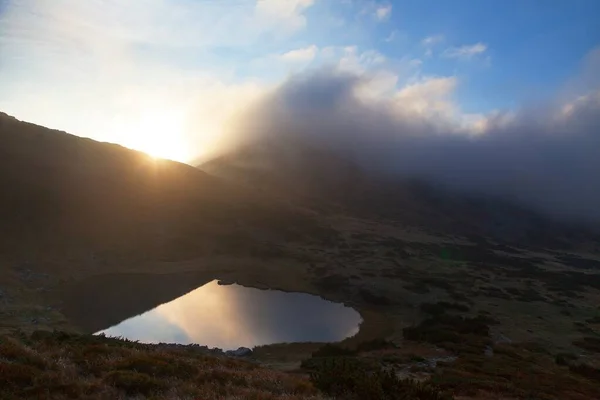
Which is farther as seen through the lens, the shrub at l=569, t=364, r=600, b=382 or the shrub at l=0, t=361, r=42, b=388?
the shrub at l=569, t=364, r=600, b=382

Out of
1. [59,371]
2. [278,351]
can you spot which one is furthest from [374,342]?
[59,371]

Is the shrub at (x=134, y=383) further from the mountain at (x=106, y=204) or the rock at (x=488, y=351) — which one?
the mountain at (x=106, y=204)

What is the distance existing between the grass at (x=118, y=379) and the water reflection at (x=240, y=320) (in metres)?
24.8

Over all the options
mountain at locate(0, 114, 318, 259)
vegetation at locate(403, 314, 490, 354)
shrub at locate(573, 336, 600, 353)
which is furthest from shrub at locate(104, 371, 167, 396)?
mountain at locate(0, 114, 318, 259)

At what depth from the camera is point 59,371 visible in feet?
40.8

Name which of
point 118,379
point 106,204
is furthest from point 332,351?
point 106,204

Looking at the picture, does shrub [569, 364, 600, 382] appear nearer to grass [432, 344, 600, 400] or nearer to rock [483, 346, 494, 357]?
grass [432, 344, 600, 400]

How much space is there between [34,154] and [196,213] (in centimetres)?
4250

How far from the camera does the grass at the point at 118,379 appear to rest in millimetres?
11133

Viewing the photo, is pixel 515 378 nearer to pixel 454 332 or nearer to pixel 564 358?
pixel 564 358

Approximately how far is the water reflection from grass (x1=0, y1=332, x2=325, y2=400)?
24.8 metres

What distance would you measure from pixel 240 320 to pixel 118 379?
121 feet

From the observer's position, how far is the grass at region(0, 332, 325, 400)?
11.1 metres

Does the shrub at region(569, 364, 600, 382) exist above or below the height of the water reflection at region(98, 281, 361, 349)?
above
